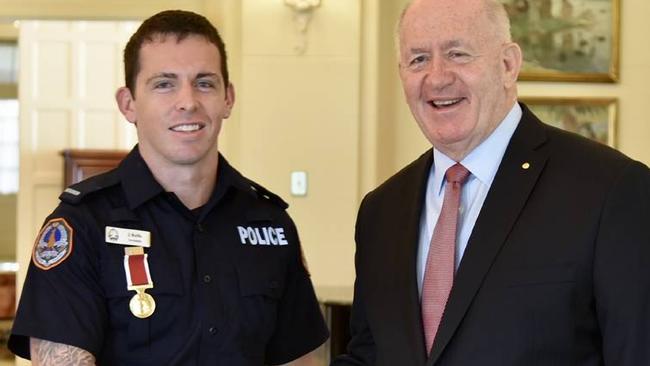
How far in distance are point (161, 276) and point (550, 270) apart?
78cm

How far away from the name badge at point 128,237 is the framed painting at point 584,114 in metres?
3.57

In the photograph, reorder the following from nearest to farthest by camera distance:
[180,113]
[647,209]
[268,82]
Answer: [647,209], [180,113], [268,82]

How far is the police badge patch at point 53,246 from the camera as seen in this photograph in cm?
221

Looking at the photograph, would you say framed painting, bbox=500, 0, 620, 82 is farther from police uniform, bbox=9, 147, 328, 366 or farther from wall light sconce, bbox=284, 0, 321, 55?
police uniform, bbox=9, 147, 328, 366

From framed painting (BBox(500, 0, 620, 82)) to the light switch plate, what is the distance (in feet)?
3.86

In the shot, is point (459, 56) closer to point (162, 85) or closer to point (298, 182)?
point (162, 85)

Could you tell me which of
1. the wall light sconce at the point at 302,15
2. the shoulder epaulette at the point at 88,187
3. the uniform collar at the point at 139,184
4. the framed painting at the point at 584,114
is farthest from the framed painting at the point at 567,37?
the shoulder epaulette at the point at 88,187

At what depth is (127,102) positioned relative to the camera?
7.88 feet

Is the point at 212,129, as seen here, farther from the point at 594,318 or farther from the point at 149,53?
the point at 594,318

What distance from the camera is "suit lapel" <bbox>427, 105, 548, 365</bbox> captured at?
2102 mm

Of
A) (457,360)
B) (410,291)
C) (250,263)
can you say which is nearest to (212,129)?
(250,263)

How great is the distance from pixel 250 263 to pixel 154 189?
266mm

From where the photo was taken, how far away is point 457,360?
6.88 feet

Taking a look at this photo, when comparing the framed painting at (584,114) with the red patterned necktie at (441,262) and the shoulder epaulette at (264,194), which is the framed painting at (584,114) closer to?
the shoulder epaulette at (264,194)
